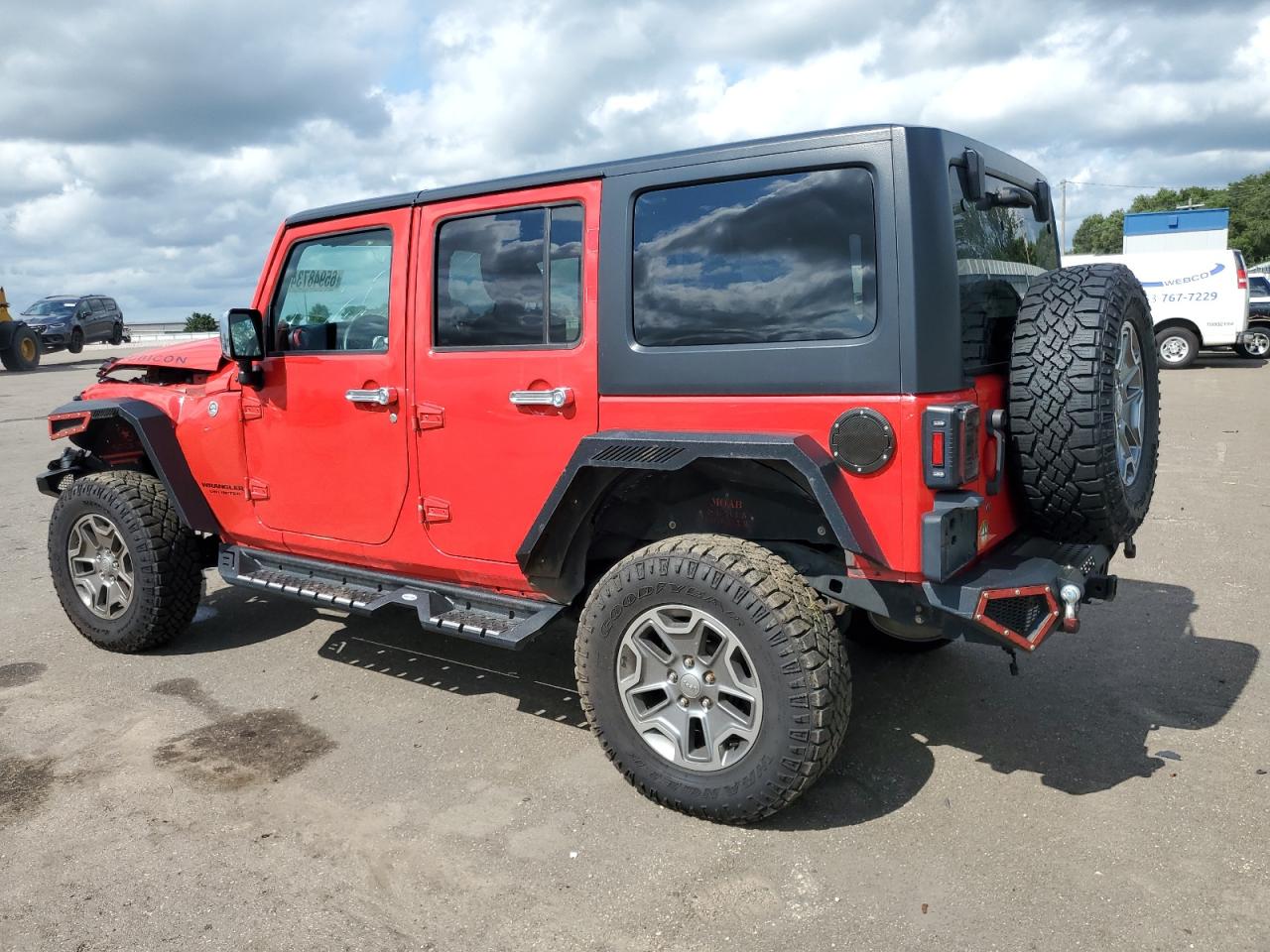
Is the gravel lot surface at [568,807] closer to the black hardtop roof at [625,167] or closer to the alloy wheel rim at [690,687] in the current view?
the alloy wheel rim at [690,687]

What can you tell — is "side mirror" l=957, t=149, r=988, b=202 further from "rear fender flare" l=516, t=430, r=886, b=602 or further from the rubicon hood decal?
the rubicon hood decal

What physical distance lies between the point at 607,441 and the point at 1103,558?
182 centimetres

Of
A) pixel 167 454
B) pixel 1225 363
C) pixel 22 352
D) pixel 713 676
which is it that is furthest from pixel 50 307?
pixel 713 676

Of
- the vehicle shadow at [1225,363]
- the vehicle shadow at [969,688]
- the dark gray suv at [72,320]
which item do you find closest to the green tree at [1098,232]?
the vehicle shadow at [1225,363]

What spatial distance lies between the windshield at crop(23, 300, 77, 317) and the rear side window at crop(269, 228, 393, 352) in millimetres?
27645

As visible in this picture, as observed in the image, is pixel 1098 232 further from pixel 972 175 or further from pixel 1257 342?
pixel 972 175

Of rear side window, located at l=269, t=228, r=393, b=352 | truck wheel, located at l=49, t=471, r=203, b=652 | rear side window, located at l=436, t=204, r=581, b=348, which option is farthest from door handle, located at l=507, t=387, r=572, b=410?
truck wheel, located at l=49, t=471, r=203, b=652

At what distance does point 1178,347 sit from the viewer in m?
19.4

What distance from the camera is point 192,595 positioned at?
4.91 m

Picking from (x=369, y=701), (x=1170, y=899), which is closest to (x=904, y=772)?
(x=1170, y=899)

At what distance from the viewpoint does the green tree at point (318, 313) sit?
431cm

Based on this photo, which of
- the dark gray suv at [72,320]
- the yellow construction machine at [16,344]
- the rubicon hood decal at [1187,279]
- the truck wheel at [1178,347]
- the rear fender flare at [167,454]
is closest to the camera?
the rear fender flare at [167,454]

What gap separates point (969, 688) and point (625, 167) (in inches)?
104

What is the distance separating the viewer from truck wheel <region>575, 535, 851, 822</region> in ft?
9.75
